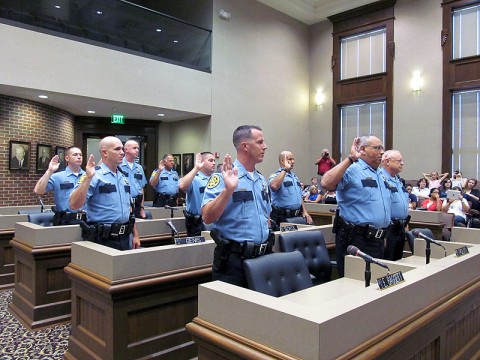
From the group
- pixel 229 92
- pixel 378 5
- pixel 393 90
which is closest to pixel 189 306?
pixel 229 92

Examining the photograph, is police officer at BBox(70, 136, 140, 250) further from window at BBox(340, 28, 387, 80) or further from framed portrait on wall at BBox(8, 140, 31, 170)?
window at BBox(340, 28, 387, 80)

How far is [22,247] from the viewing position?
3408mm

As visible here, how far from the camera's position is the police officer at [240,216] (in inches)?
87.2

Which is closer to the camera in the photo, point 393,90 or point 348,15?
point 393,90

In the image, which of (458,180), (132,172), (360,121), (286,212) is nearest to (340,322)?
(286,212)

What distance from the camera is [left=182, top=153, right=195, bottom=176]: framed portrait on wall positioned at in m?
9.68

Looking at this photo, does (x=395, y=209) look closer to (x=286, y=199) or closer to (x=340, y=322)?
(x=286, y=199)

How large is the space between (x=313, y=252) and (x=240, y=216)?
0.99m

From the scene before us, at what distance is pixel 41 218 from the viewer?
430 centimetres

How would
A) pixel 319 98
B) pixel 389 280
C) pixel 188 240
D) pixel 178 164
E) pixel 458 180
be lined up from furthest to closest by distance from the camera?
pixel 319 98 < pixel 178 164 < pixel 458 180 < pixel 188 240 < pixel 389 280

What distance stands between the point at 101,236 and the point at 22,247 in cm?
93

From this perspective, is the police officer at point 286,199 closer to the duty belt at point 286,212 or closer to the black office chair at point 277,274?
the duty belt at point 286,212

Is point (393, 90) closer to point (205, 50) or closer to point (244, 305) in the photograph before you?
point (205, 50)

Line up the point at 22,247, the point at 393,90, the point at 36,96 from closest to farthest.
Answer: the point at 22,247, the point at 36,96, the point at 393,90
